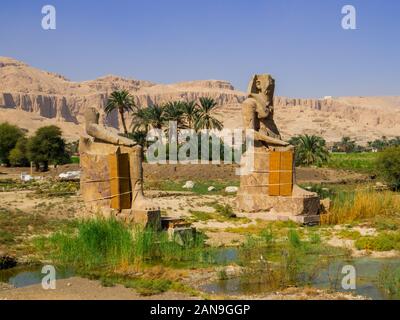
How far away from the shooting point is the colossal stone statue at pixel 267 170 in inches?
657

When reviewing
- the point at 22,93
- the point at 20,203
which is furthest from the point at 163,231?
the point at 22,93

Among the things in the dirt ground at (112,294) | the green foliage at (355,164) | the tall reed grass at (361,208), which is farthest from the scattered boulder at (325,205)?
the green foliage at (355,164)

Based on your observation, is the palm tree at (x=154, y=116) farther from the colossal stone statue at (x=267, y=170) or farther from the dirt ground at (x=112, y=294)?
the dirt ground at (x=112, y=294)

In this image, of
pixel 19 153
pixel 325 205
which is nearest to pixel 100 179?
→ pixel 325 205

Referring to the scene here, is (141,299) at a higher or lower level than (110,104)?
lower

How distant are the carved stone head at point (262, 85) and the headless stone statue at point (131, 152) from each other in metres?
5.05

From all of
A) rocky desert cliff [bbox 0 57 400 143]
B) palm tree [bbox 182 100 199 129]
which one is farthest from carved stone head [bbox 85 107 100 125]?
rocky desert cliff [bbox 0 57 400 143]

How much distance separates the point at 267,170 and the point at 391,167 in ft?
48.9

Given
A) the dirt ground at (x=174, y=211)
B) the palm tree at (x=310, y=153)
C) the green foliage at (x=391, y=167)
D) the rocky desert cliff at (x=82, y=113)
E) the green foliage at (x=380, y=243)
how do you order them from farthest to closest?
the rocky desert cliff at (x=82, y=113) < the palm tree at (x=310, y=153) < the green foliage at (x=391, y=167) < the green foliage at (x=380, y=243) < the dirt ground at (x=174, y=211)

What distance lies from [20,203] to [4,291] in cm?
1191

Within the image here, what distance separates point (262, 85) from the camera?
17781mm

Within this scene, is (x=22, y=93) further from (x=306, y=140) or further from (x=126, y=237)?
(x=126, y=237)

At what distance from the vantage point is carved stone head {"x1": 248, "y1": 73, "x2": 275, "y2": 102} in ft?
58.2

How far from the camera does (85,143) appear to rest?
14820mm
